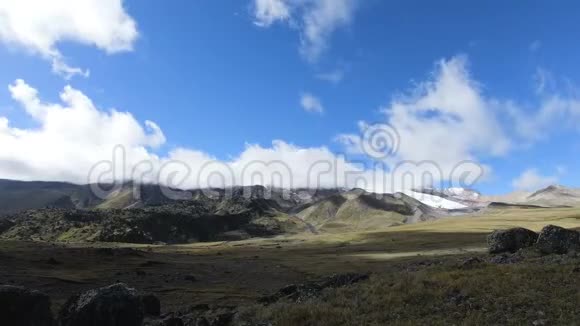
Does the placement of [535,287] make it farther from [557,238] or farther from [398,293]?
[557,238]

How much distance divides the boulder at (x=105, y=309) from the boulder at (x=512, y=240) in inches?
1214

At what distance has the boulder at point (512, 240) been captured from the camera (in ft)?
138

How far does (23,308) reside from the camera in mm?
22891

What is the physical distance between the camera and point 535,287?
75.6 ft

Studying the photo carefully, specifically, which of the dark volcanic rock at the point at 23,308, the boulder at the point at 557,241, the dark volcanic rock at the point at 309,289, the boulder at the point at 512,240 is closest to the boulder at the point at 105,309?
the dark volcanic rock at the point at 23,308

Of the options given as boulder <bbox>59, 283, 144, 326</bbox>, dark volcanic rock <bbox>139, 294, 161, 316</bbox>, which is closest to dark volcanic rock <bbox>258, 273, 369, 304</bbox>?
dark volcanic rock <bbox>139, 294, 161, 316</bbox>

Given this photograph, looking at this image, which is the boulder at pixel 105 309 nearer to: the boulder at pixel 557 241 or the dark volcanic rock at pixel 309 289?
the dark volcanic rock at pixel 309 289

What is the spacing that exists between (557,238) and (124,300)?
31256 millimetres

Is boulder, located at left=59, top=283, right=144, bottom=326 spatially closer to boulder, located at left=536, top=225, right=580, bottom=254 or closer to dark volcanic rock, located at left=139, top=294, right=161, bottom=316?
dark volcanic rock, located at left=139, top=294, right=161, bottom=316

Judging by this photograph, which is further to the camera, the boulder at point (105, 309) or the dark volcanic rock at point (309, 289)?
the dark volcanic rock at point (309, 289)

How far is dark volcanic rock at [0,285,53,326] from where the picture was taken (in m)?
22.5

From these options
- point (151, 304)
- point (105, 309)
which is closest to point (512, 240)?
point (151, 304)

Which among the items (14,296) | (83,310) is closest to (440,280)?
(83,310)

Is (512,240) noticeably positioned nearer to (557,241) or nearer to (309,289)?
(557,241)
